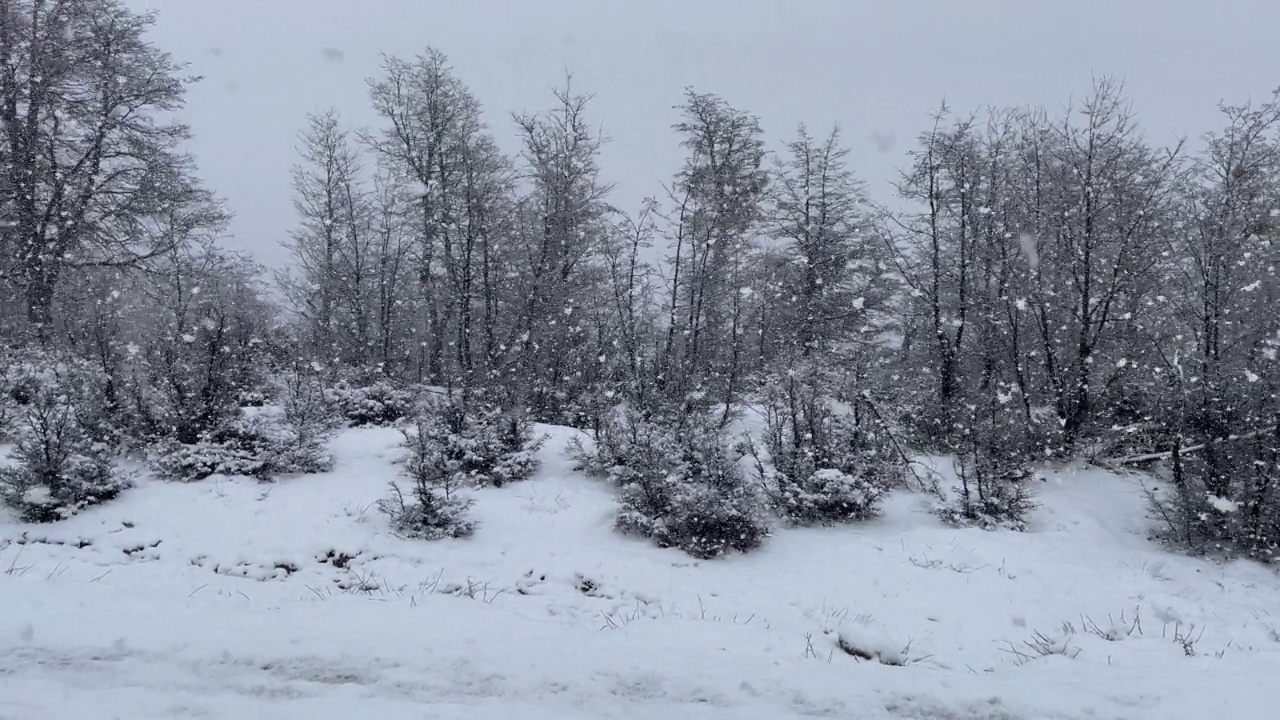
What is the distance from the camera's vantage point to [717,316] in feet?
68.4

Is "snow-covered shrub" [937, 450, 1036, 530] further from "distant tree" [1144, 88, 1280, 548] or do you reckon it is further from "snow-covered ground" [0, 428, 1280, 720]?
"distant tree" [1144, 88, 1280, 548]

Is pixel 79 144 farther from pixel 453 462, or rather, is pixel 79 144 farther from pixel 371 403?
pixel 453 462

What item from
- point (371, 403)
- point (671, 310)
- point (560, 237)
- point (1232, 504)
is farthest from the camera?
point (560, 237)

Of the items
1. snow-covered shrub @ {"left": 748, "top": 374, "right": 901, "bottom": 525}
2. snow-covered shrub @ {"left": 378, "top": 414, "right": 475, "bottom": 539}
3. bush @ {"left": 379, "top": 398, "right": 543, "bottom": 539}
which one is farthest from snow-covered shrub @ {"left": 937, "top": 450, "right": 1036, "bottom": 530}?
snow-covered shrub @ {"left": 378, "top": 414, "right": 475, "bottom": 539}

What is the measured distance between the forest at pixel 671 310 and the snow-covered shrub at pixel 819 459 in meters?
0.07

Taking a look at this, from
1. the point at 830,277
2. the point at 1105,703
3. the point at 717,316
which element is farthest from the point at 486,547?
the point at 830,277

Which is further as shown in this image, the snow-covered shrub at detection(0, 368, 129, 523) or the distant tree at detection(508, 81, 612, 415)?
the distant tree at detection(508, 81, 612, 415)

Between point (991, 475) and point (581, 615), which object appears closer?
point (581, 615)

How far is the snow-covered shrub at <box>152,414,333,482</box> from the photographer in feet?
30.8

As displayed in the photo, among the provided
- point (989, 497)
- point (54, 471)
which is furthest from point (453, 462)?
point (989, 497)

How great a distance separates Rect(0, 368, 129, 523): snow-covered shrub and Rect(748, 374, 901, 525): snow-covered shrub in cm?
914

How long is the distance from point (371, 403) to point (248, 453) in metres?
3.61

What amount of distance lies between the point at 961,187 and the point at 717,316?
7753 millimetres

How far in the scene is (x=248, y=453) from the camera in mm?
9812
